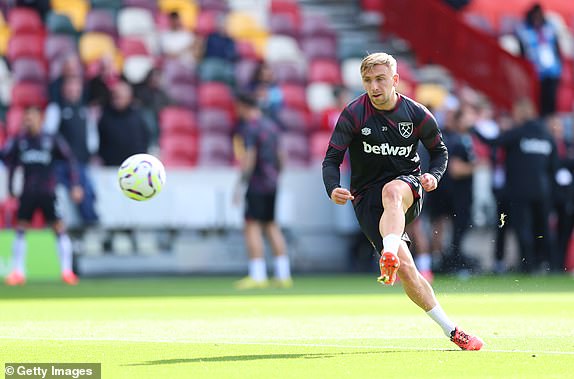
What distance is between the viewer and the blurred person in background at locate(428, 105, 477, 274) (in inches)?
734

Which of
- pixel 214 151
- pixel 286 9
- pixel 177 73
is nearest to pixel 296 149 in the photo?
pixel 214 151

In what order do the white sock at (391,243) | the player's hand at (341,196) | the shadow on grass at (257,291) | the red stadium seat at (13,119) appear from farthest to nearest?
the red stadium seat at (13,119), the shadow on grass at (257,291), the player's hand at (341,196), the white sock at (391,243)

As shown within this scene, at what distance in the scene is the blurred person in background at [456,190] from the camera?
18.6 m

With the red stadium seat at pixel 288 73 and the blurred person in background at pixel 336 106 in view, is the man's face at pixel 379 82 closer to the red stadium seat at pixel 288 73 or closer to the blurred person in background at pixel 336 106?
the blurred person in background at pixel 336 106

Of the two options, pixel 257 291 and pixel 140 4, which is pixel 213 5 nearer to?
Answer: pixel 140 4

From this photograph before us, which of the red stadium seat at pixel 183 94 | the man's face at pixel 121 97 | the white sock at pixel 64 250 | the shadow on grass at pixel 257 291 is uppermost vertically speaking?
the red stadium seat at pixel 183 94

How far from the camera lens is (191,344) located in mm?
8938

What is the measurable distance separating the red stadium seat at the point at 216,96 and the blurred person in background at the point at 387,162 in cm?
1336

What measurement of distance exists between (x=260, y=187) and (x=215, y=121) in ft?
14.9

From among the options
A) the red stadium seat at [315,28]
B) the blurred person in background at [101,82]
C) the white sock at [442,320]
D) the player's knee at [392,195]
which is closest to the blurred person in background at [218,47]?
the red stadium seat at [315,28]

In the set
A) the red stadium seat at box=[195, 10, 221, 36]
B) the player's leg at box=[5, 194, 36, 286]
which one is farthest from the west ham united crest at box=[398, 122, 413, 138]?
the red stadium seat at box=[195, 10, 221, 36]

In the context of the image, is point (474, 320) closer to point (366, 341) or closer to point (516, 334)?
point (516, 334)

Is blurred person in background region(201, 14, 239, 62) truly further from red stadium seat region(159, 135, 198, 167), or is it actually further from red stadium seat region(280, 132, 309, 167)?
red stadium seat region(280, 132, 309, 167)

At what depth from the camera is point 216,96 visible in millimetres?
22188
